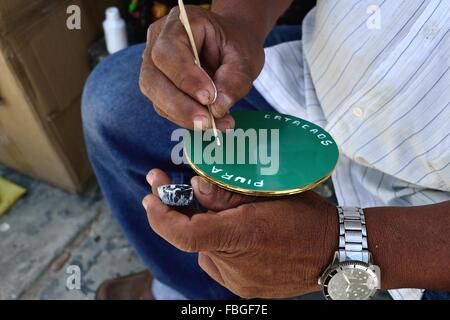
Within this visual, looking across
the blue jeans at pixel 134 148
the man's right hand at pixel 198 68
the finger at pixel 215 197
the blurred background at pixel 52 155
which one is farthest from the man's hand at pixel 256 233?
the blurred background at pixel 52 155

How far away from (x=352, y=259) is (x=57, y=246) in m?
1.01

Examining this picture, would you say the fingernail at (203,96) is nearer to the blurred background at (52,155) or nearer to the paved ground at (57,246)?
the blurred background at (52,155)

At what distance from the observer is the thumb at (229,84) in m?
0.59

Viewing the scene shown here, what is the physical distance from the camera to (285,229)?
596 millimetres

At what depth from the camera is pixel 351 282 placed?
65 cm

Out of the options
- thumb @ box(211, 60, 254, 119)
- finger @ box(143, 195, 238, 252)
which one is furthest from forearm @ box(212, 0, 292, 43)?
finger @ box(143, 195, 238, 252)

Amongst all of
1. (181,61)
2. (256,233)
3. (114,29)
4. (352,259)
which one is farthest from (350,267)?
(114,29)

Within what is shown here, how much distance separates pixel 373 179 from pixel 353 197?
0.16 feet

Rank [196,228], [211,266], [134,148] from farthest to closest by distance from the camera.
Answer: [134,148]
[211,266]
[196,228]

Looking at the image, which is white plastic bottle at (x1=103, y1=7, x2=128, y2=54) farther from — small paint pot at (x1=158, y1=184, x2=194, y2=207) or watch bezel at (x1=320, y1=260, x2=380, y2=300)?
watch bezel at (x1=320, y1=260, x2=380, y2=300)

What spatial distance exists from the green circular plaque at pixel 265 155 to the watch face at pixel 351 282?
0.14 m

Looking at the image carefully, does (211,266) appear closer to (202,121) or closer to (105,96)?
(202,121)
